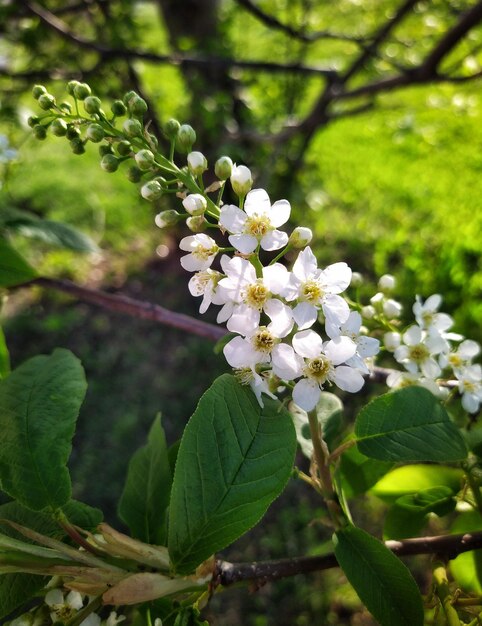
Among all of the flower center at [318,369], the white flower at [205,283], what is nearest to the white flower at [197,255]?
the white flower at [205,283]

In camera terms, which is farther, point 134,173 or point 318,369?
point 134,173

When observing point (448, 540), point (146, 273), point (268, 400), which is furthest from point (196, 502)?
point (146, 273)

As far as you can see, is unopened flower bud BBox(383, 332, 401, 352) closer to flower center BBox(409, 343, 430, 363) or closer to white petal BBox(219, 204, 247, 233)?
flower center BBox(409, 343, 430, 363)


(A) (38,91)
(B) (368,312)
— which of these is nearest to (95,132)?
(A) (38,91)

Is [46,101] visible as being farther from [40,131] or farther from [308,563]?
[308,563]

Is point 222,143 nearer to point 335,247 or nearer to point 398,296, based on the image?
point 335,247

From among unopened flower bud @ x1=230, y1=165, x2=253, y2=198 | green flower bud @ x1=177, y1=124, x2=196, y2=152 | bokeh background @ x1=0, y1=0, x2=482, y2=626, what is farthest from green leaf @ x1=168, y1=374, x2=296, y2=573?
bokeh background @ x1=0, y1=0, x2=482, y2=626

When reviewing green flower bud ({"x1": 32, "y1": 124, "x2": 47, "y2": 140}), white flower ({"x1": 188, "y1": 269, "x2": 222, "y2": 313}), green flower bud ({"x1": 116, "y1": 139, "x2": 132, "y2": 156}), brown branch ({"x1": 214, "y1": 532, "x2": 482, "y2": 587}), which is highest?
green flower bud ({"x1": 116, "y1": 139, "x2": 132, "y2": 156})
